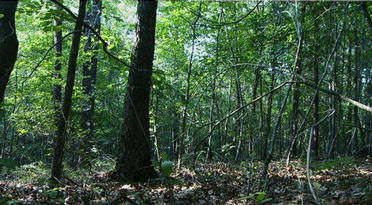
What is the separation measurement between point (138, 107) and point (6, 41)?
2.93 meters

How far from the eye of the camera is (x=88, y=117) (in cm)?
1155

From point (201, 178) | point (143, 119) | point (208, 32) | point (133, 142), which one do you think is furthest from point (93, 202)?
point (208, 32)

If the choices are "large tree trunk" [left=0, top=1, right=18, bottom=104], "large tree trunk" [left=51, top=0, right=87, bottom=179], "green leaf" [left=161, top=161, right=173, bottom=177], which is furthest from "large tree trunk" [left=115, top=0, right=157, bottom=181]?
"large tree trunk" [left=0, top=1, right=18, bottom=104]

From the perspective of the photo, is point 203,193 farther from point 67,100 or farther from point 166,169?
point 67,100

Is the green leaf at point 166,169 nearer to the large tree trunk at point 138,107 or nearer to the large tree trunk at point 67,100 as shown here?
the large tree trunk at point 67,100

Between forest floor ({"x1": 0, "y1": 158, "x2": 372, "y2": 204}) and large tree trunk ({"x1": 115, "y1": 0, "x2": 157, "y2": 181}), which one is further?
large tree trunk ({"x1": 115, "y1": 0, "x2": 157, "y2": 181})

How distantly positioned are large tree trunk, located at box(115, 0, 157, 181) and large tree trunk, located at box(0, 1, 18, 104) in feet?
8.57

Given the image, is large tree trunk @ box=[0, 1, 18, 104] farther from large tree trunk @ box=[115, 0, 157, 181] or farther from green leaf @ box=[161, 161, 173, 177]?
large tree trunk @ box=[115, 0, 157, 181]

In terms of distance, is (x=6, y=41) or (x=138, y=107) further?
(x=138, y=107)

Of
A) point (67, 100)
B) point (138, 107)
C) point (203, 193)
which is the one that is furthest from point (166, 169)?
point (138, 107)

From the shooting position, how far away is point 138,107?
5.56 meters

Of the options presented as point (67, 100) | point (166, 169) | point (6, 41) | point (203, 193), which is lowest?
point (203, 193)

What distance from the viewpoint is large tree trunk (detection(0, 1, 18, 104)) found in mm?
2711

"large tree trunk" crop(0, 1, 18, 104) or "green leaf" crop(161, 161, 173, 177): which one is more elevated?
"large tree trunk" crop(0, 1, 18, 104)
